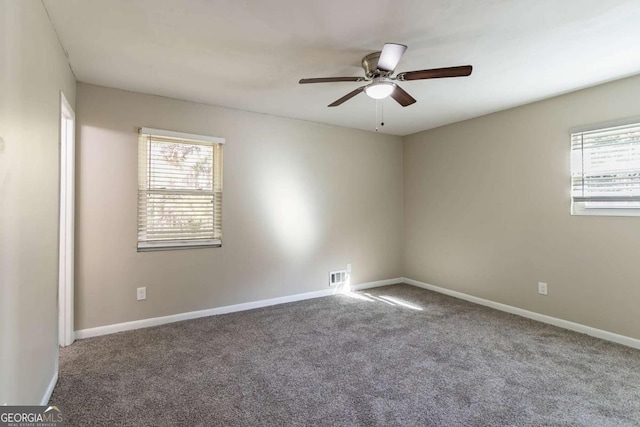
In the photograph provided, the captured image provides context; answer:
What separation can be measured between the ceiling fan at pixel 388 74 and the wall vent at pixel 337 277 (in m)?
2.61

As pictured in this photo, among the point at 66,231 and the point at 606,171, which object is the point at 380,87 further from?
the point at 66,231

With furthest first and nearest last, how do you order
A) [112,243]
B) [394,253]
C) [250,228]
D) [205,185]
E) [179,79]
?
[394,253]
[250,228]
[205,185]
[112,243]
[179,79]

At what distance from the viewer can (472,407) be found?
190 cm

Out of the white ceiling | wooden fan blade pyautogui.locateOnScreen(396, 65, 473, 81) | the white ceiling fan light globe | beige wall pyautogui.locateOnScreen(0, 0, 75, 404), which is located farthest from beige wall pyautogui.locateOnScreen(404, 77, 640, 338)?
beige wall pyautogui.locateOnScreen(0, 0, 75, 404)

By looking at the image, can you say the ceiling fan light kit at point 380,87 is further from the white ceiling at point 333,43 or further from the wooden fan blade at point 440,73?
the white ceiling at point 333,43

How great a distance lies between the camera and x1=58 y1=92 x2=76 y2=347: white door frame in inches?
106

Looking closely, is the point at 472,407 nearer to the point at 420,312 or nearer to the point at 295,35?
the point at 420,312

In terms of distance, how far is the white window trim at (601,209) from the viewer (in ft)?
8.98

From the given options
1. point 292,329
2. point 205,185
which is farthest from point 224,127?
point 292,329

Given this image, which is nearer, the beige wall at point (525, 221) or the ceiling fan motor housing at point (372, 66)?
the ceiling fan motor housing at point (372, 66)

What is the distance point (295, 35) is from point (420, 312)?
10.3ft

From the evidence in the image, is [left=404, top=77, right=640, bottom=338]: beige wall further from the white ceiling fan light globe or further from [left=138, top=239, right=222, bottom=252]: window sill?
[left=138, top=239, right=222, bottom=252]: window sill

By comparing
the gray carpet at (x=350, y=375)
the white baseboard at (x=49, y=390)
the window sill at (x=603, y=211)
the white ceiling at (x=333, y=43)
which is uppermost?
the white ceiling at (x=333, y=43)

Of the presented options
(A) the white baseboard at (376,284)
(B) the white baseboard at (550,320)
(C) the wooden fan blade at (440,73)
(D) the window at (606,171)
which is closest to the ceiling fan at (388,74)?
(C) the wooden fan blade at (440,73)
